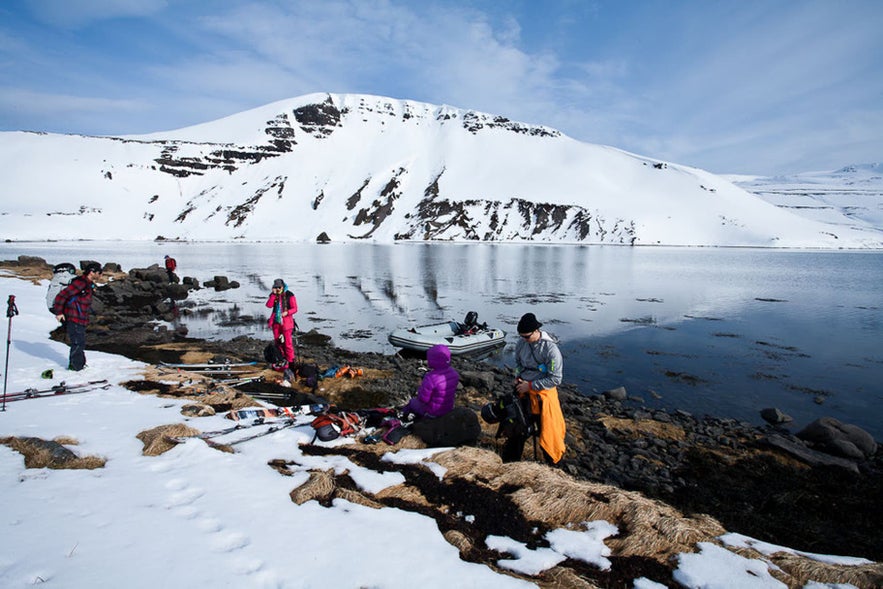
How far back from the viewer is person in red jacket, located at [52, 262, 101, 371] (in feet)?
33.0

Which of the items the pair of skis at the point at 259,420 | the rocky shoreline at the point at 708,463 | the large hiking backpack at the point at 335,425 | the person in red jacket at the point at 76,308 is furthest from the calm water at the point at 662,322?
the person in red jacket at the point at 76,308

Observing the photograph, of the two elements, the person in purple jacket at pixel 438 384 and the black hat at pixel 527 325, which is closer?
the black hat at pixel 527 325

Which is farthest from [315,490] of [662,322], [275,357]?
[662,322]

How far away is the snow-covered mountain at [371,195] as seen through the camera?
12244cm

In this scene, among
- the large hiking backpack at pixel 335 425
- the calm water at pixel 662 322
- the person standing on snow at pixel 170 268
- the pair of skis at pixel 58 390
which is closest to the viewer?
the large hiking backpack at pixel 335 425

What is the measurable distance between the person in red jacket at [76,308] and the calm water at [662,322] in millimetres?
9649

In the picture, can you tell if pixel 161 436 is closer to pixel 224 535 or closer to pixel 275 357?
pixel 224 535

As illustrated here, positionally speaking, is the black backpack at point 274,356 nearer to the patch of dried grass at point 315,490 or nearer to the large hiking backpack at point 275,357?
the large hiking backpack at point 275,357

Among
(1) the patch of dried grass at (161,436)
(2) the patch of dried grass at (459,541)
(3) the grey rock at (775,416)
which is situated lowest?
(3) the grey rock at (775,416)

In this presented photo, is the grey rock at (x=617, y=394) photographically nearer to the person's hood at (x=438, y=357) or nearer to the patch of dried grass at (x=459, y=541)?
the person's hood at (x=438, y=357)

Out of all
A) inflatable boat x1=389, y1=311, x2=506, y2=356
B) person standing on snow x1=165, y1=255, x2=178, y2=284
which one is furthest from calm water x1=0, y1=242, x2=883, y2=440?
person standing on snow x1=165, y1=255, x2=178, y2=284

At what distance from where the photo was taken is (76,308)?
10086mm

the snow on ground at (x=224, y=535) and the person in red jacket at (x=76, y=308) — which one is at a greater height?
the person in red jacket at (x=76, y=308)

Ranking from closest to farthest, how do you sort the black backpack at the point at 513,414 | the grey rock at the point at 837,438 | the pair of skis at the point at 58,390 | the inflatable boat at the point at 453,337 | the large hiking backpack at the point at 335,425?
the black backpack at the point at 513,414 → the large hiking backpack at the point at 335,425 → the pair of skis at the point at 58,390 → the grey rock at the point at 837,438 → the inflatable boat at the point at 453,337
